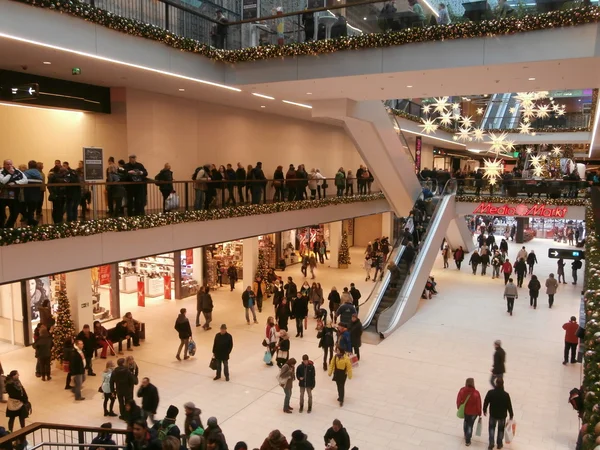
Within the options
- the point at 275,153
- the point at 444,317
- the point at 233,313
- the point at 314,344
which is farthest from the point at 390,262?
the point at 275,153

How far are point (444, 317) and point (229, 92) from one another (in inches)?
405

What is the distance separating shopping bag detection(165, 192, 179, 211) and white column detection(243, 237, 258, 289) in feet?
19.3

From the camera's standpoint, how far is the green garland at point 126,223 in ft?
29.5

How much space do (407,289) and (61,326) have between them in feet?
34.5

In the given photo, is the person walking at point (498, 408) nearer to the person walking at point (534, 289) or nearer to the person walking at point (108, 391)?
the person walking at point (108, 391)

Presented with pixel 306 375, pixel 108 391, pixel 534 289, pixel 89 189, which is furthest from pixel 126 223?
pixel 534 289

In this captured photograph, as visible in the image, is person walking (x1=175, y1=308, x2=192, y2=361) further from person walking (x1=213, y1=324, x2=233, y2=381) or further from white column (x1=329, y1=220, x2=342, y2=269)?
white column (x1=329, y1=220, x2=342, y2=269)

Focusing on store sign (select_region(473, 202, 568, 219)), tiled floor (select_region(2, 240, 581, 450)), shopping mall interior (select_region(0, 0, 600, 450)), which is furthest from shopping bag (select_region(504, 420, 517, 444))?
store sign (select_region(473, 202, 568, 219))

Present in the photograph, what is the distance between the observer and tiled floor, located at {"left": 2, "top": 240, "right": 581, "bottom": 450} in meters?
9.32

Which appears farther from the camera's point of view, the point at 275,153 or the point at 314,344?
the point at 275,153

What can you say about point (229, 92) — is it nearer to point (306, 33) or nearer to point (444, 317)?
point (306, 33)

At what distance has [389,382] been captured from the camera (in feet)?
37.8

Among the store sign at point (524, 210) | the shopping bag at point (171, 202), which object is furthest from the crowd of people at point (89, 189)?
the store sign at point (524, 210)

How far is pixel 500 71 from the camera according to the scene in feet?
34.9
